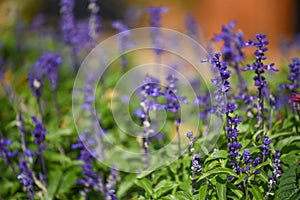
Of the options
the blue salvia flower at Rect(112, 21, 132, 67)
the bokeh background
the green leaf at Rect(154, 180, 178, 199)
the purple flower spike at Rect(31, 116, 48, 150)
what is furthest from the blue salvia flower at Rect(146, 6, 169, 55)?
the bokeh background

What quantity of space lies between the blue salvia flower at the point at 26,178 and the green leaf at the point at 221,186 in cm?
119

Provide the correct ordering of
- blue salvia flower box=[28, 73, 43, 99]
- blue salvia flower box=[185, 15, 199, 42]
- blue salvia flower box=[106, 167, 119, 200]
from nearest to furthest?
blue salvia flower box=[106, 167, 119, 200] < blue salvia flower box=[28, 73, 43, 99] < blue salvia flower box=[185, 15, 199, 42]

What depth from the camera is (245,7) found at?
11.2 metres

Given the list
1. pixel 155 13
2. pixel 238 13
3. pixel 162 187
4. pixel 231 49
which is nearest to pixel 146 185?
pixel 162 187

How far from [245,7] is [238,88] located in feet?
24.2

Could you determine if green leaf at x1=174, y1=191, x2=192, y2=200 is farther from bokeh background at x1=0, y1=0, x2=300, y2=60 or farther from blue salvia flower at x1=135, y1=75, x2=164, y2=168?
bokeh background at x1=0, y1=0, x2=300, y2=60

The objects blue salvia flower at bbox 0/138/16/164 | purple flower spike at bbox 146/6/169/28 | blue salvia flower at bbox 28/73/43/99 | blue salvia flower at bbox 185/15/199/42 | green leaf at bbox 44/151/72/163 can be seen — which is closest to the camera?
blue salvia flower at bbox 0/138/16/164

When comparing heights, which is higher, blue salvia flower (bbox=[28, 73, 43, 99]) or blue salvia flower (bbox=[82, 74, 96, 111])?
blue salvia flower (bbox=[82, 74, 96, 111])

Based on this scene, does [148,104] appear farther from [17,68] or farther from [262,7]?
[262,7]

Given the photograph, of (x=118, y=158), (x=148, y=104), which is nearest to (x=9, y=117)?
(x=118, y=158)

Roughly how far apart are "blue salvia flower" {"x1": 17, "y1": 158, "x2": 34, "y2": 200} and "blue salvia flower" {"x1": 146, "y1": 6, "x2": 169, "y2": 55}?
1.40 m

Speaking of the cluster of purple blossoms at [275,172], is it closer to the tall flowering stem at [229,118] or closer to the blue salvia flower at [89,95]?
the tall flowering stem at [229,118]

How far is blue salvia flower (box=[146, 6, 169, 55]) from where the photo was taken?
4.25 m

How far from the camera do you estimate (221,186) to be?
2832 mm
